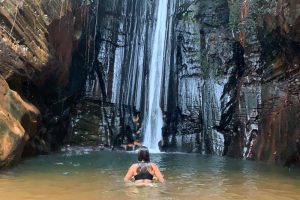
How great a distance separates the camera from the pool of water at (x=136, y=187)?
7.53 metres

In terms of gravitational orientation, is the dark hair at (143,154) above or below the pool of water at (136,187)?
above

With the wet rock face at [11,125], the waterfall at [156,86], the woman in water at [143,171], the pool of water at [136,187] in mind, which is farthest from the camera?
the waterfall at [156,86]

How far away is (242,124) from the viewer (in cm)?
1806

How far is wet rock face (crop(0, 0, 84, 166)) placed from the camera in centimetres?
1145

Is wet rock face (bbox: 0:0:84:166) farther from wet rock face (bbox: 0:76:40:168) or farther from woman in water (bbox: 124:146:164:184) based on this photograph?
woman in water (bbox: 124:146:164:184)

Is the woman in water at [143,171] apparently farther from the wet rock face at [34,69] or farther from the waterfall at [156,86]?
the waterfall at [156,86]

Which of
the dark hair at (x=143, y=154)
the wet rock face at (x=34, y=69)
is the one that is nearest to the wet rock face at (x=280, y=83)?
the dark hair at (x=143, y=154)

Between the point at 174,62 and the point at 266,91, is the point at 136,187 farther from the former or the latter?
the point at 174,62

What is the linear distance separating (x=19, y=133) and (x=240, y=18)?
12.5m

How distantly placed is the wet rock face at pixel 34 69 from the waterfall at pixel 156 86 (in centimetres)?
405

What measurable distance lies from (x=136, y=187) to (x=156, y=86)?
13.9 metres

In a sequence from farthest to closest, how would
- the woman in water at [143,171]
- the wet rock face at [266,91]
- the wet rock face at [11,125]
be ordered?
the wet rock face at [266,91]
the wet rock face at [11,125]
the woman in water at [143,171]

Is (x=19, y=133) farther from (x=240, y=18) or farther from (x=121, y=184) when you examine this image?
(x=240, y=18)

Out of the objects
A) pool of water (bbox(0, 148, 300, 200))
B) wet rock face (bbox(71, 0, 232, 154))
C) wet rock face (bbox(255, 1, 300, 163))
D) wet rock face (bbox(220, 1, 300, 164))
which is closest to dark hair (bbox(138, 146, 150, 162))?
pool of water (bbox(0, 148, 300, 200))
